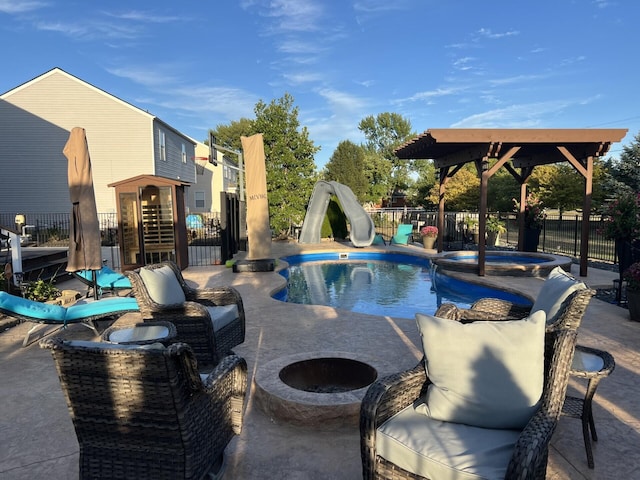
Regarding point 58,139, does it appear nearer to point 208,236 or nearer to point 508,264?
point 208,236

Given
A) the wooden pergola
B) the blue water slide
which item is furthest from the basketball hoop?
the wooden pergola

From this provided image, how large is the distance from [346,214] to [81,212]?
11142mm

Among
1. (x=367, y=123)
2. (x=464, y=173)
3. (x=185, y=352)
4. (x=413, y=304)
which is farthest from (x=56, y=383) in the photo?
(x=367, y=123)

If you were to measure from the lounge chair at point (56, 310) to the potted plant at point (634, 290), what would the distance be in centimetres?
675

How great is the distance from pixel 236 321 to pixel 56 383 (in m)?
1.80

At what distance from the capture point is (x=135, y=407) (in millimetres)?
2008

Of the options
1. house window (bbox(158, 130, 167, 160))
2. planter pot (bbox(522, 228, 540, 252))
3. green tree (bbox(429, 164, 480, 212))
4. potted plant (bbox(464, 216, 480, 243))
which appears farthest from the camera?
green tree (bbox(429, 164, 480, 212))

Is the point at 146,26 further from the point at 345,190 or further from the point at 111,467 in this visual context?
the point at 111,467

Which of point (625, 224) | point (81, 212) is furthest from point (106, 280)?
point (625, 224)

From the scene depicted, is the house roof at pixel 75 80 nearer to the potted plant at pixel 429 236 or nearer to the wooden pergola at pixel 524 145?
the potted plant at pixel 429 236

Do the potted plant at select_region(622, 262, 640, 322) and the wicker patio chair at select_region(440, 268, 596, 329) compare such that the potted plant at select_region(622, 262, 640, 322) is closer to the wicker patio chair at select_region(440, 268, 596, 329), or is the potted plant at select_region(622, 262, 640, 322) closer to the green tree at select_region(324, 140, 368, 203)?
the wicker patio chair at select_region(440, 268, 596, 329)

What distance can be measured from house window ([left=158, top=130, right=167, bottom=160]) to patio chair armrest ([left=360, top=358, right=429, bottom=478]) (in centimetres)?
2087

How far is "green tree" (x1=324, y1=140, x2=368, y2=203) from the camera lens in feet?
134

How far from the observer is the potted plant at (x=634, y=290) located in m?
5.52
